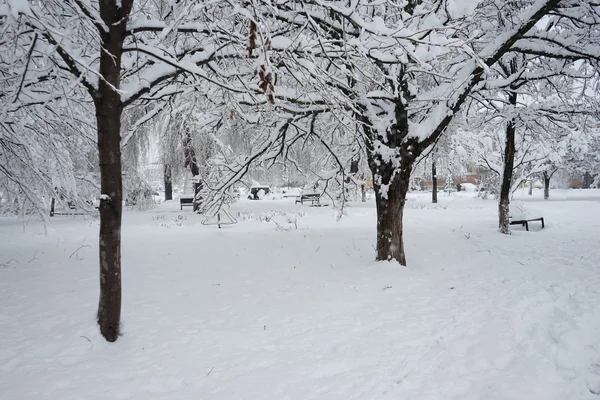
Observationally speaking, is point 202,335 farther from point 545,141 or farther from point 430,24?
point 545,141

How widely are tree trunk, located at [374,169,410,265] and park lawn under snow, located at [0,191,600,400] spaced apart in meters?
Answer: 0.34

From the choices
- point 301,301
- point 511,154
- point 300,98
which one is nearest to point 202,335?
point 301,301

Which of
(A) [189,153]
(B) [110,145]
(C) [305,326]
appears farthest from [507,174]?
(A) [189,153]

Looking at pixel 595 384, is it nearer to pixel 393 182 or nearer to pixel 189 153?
pixel 393 182

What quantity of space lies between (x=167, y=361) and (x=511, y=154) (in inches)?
496

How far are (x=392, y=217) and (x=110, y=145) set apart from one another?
543 centimetres

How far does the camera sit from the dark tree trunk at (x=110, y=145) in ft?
12.1

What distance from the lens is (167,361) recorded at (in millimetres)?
3668

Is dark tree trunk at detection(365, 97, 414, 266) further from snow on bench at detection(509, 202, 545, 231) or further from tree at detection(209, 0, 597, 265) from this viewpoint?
snow on bench at detection(509, 202, 545, 231)

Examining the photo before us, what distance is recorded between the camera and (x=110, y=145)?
378cm

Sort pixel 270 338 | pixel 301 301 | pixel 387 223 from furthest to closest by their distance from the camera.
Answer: pixel 387 223 → pixel 301 301 → pixel 270 338

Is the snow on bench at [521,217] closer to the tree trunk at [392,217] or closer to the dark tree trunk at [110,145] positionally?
the tree trunk at [392,217]

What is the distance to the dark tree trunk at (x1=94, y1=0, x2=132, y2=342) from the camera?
3.68m

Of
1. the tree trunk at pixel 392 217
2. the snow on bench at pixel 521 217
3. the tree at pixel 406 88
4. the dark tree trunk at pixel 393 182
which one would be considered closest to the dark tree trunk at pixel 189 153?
the tree at pixel 406 88
